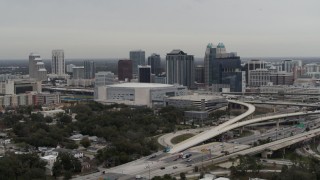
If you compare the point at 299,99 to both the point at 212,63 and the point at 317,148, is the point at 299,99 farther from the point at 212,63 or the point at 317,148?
the point at 317,148

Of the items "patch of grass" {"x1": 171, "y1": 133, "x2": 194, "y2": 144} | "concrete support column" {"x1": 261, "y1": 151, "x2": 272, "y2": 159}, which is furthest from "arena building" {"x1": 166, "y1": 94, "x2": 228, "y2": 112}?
"concrete support column" {"x1": 261, "y1": 151, "x2": 272, "y2": 159}

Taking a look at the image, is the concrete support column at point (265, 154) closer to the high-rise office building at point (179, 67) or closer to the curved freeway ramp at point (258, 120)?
the curved freeway ramp at point (258, 120)

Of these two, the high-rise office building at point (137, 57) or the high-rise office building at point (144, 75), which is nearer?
the high-rise office building at point (144, 75)

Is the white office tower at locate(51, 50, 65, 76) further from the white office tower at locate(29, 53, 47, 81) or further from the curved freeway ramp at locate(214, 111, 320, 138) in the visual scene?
the curved freeway ramp at locate(214, 111, 320, 138)

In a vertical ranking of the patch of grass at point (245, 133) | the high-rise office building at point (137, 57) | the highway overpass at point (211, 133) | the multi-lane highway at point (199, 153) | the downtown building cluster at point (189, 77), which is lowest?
the patch of grass at point (245, 133)

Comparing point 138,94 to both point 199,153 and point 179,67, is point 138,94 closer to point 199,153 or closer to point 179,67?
point 179,67

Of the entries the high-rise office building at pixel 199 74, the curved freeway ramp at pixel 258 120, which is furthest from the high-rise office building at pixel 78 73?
the curved freeway ramp at pixel 258 120
